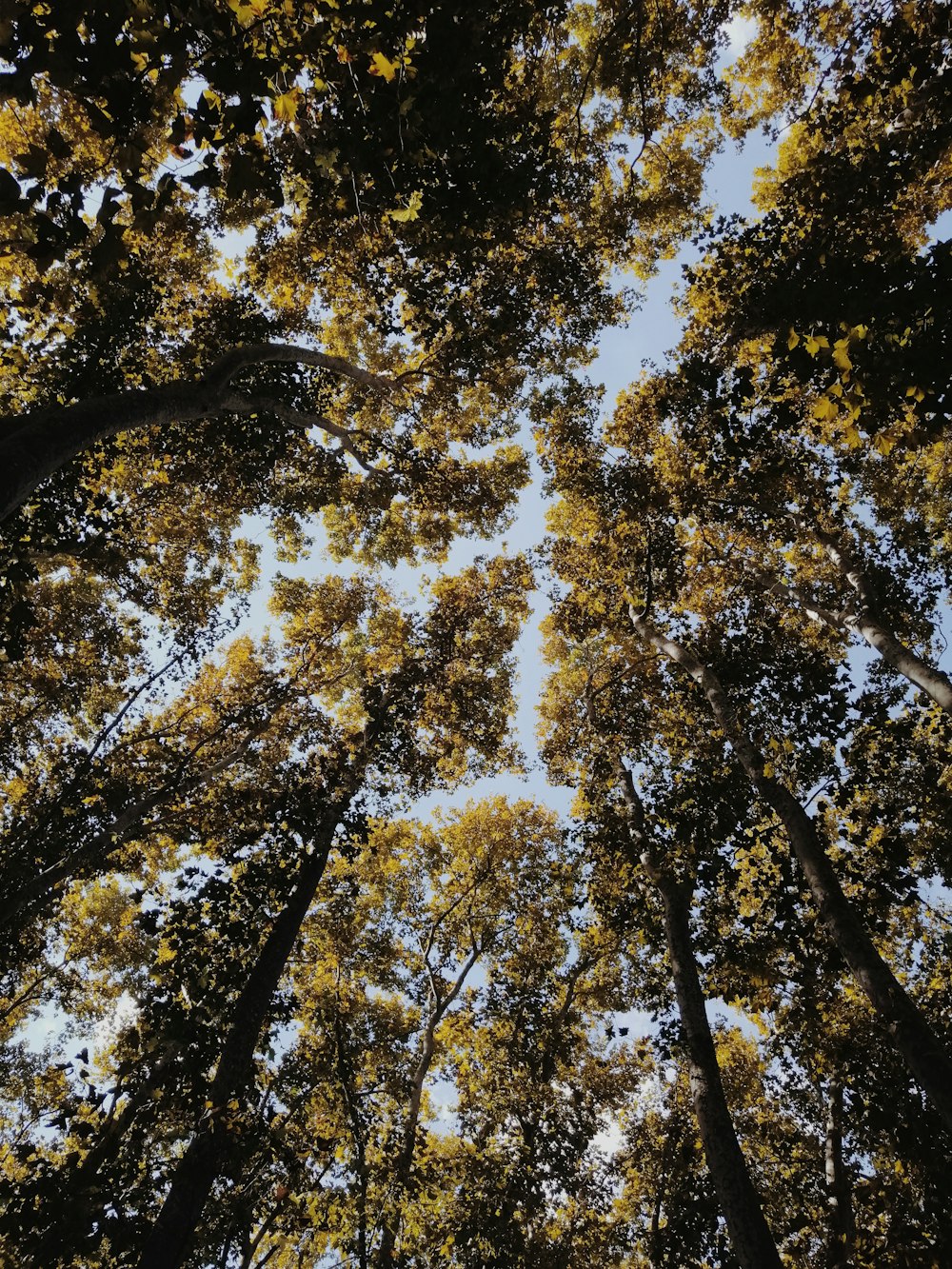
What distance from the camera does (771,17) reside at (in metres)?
10.2

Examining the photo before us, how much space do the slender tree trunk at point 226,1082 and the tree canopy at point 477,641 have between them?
59 mm

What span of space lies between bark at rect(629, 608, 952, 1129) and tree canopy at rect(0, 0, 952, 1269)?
0.17 ft

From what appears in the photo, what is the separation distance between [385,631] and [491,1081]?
9252 mm

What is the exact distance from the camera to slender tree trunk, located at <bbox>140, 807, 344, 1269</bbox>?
18.7 feet

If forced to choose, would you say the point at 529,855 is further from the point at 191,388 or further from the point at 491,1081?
the point at 191,388

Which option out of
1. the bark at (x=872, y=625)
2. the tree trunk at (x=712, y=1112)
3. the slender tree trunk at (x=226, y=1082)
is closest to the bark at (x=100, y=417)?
the slender tree trunk at (x=226, y=1082)

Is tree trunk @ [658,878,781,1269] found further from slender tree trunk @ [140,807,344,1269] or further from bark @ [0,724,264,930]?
bark @ [0,724,264,930]

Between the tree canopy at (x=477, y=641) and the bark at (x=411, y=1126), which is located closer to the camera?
the tree canopy at (x=477, y=641)

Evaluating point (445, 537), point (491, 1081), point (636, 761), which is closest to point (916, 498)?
point (636, 761)

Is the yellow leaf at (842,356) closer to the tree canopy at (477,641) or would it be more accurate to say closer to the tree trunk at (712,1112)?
the tree canopy at (477,641)

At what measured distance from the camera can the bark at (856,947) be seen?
5859mm

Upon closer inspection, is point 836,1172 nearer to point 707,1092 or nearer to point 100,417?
point 707,1092

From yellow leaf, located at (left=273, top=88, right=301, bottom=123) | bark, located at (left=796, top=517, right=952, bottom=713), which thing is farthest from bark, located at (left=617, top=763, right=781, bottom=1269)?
yellow leaf, located at (left=273, top=88, right=301, bottom=123)

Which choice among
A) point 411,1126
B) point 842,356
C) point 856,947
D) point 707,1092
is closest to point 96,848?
point 411,1126
